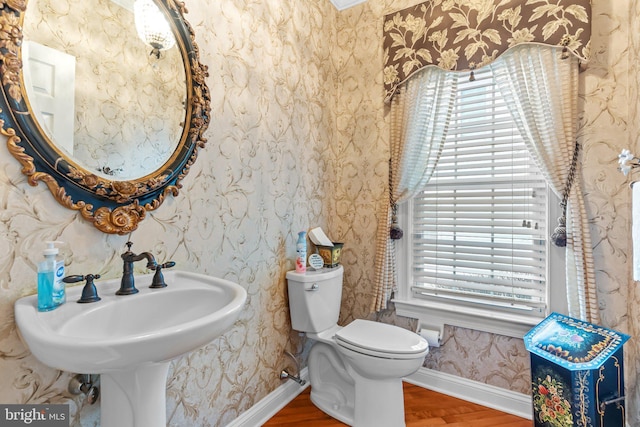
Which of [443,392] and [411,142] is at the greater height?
[411,142]

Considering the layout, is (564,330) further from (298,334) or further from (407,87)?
(407,87)

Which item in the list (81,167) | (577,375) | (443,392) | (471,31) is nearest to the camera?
(81,167)

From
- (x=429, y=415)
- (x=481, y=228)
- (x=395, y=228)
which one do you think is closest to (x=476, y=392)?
(x=429, y=415)

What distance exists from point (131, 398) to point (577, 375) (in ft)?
5.27

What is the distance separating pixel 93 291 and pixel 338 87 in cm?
199

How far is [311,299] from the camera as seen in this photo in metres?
1.74

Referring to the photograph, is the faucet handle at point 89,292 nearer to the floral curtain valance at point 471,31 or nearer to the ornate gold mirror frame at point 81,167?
the ornate gold mirror frame at point 81,167

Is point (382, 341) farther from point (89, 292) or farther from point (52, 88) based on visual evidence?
point (52, 88)

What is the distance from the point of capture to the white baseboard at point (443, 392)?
1.62 meters

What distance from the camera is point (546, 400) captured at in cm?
135

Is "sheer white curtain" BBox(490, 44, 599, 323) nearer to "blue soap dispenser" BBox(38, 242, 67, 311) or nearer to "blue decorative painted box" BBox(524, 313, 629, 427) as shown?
"blue decorative painted box" BBox(524, 313, 629, 427)

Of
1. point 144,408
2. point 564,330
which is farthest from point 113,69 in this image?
point 564,330

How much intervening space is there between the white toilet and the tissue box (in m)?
0.05

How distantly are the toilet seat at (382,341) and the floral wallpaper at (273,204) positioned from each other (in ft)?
1.32
